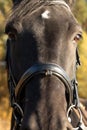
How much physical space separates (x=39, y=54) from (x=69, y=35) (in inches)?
15.3

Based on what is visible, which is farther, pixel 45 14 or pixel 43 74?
pixel 45 14

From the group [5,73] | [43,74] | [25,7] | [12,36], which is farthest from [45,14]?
[5,73]

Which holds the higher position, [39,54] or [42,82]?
[39,54]

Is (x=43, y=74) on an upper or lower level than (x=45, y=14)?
lower

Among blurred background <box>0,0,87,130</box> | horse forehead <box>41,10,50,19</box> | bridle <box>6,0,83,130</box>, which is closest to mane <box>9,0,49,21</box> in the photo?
horse forehead <box>41,10,50,19</box>

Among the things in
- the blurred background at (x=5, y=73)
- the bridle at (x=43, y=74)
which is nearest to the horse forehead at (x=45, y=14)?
the bridle at (x=43, y=74)

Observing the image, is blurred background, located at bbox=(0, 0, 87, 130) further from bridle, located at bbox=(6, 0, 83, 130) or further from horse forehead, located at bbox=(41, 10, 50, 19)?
horse forehead, located at bbox=(41, 10, 50, 19)

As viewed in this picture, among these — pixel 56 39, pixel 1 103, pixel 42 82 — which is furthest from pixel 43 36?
pixel 1 103

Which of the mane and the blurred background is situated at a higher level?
the blurred background

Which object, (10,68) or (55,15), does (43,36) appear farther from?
(10,68)

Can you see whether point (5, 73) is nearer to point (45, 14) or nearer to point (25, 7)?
point (25, 7)

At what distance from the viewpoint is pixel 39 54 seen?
4.07m

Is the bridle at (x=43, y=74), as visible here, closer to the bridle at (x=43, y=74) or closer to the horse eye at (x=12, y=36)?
the bridle at (x=43, y=74)

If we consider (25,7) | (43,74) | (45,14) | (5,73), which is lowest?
(43,74)
